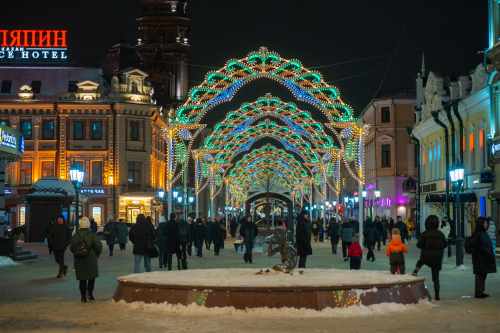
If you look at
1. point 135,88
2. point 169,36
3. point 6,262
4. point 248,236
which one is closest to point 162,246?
point 248,236

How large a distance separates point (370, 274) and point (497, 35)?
1780 centimetres

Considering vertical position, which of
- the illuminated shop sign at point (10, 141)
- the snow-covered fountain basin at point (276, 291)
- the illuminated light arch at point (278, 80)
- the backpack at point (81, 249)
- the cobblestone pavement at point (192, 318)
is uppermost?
the illuminated light arch at point (278, 80)

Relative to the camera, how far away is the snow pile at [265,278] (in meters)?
12.0

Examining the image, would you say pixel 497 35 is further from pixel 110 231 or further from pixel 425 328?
pixel 425 328

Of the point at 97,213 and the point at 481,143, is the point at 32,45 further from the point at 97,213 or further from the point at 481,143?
the point at 481,143

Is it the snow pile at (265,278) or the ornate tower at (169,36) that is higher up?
the ornate tower at (169,36)

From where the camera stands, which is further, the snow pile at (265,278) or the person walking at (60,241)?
the person walking at (60,241)

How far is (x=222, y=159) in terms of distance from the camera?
4441 cm

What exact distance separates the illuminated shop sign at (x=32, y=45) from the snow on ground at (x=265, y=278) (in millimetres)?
51179

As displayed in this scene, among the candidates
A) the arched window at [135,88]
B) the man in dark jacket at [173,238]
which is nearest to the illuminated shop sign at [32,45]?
the arched window at [135,88]

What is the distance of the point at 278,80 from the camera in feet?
86.7

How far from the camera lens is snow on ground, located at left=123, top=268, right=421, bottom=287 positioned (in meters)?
12.0

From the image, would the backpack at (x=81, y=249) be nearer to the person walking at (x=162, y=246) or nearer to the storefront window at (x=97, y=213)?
the person walking at (x=162, y=246)

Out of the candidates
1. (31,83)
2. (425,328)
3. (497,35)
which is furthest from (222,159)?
(425,328)
